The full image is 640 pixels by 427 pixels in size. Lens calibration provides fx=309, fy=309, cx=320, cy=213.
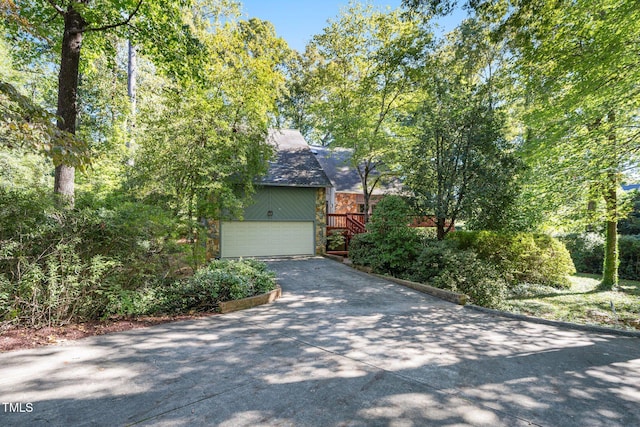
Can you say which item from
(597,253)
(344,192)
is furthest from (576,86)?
(344,192)

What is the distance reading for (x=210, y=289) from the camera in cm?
569

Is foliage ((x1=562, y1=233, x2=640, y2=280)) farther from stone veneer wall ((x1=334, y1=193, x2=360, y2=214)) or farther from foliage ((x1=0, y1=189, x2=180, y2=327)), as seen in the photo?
foliage ((x1=0, y1=189, x2=180, y2=327))

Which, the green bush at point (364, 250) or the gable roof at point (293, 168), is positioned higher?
the gable roof at point (293, 168)

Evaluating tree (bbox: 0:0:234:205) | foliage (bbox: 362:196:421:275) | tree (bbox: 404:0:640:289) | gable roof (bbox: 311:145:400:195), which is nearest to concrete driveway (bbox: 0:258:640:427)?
tree (bbox: 0:0:234:205)

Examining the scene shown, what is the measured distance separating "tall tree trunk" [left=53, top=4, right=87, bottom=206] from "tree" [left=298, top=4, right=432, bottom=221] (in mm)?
8116

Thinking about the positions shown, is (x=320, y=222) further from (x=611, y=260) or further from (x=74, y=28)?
(x=611, y=260)

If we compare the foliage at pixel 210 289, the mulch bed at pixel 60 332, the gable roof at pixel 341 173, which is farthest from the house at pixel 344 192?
the mulch bed at pixel 60 332

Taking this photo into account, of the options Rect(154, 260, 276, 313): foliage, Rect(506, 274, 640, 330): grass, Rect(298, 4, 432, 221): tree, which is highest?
Rect(298, 4, 432, 221): tree

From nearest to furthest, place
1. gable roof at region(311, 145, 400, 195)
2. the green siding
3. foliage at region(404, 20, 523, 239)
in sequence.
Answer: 1. foliage at region(404, 20, 523, 239)
2. the green siding
3. gable roof at region(311, 145, 400, 195)

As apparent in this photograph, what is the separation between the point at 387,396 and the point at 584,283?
1037 cm

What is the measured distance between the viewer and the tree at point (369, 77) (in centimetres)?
1087

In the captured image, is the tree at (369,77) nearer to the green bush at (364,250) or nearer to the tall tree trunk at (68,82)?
the green bush at (364,250)

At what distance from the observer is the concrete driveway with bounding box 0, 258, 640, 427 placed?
246cm

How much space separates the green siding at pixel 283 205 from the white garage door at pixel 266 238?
0.24 meters
